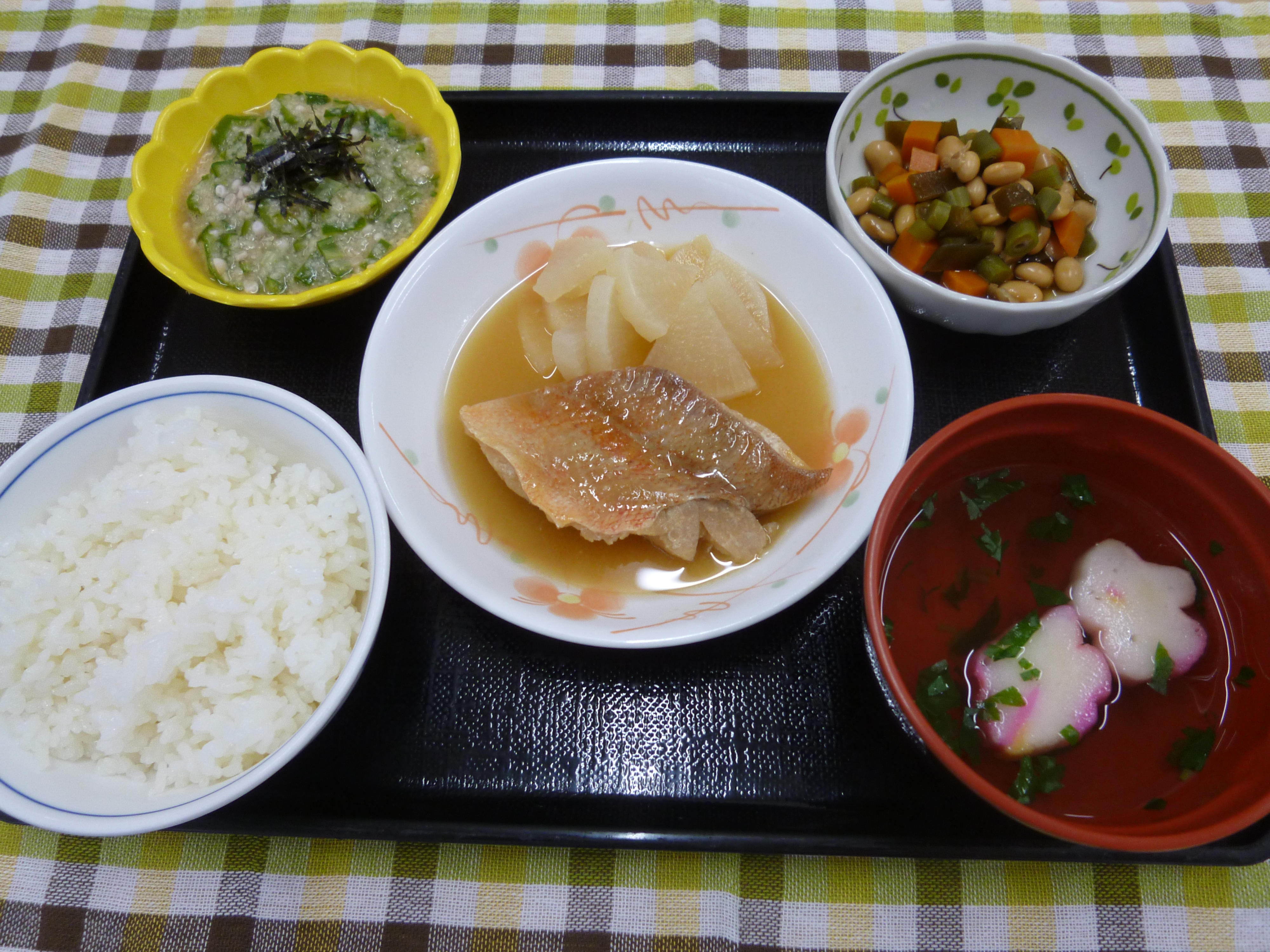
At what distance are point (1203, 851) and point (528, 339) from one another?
2170 millimetres

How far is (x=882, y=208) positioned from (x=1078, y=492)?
99 cm

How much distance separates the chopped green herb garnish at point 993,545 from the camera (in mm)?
1647

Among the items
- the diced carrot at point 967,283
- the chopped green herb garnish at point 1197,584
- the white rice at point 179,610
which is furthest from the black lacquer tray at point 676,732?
the chopped green herb garnish at point 1197,584

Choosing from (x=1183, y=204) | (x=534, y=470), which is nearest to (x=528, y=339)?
(x=534, y=470)

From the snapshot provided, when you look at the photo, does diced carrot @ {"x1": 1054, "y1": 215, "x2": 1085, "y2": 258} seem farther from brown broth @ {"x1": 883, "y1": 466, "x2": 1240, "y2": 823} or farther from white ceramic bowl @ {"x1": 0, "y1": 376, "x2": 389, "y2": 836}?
white ceramic bowl @ {"x1": 0, "y1": 376, "x2": 389, "y2": 836}

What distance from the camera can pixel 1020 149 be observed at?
A: 219 centimetres

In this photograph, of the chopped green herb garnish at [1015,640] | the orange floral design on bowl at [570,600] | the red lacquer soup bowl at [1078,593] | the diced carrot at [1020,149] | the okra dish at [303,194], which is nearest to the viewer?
the red lacquer soup bowl at [1078,593]

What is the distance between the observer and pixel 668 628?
1658 millimetres

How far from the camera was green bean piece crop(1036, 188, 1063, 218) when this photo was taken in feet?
6.94

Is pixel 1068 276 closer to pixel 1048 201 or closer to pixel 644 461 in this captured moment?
pixel 1048 201

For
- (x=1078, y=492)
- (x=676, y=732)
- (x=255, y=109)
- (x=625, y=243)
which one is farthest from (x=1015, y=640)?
(x=255, y=109)

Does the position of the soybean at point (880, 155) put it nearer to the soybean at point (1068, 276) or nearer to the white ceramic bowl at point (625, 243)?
the white ceramic bowl at point (625, 243)

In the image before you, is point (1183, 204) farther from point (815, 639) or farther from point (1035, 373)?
point (815, 639)

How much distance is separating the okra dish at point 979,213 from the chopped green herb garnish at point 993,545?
2.53ft
